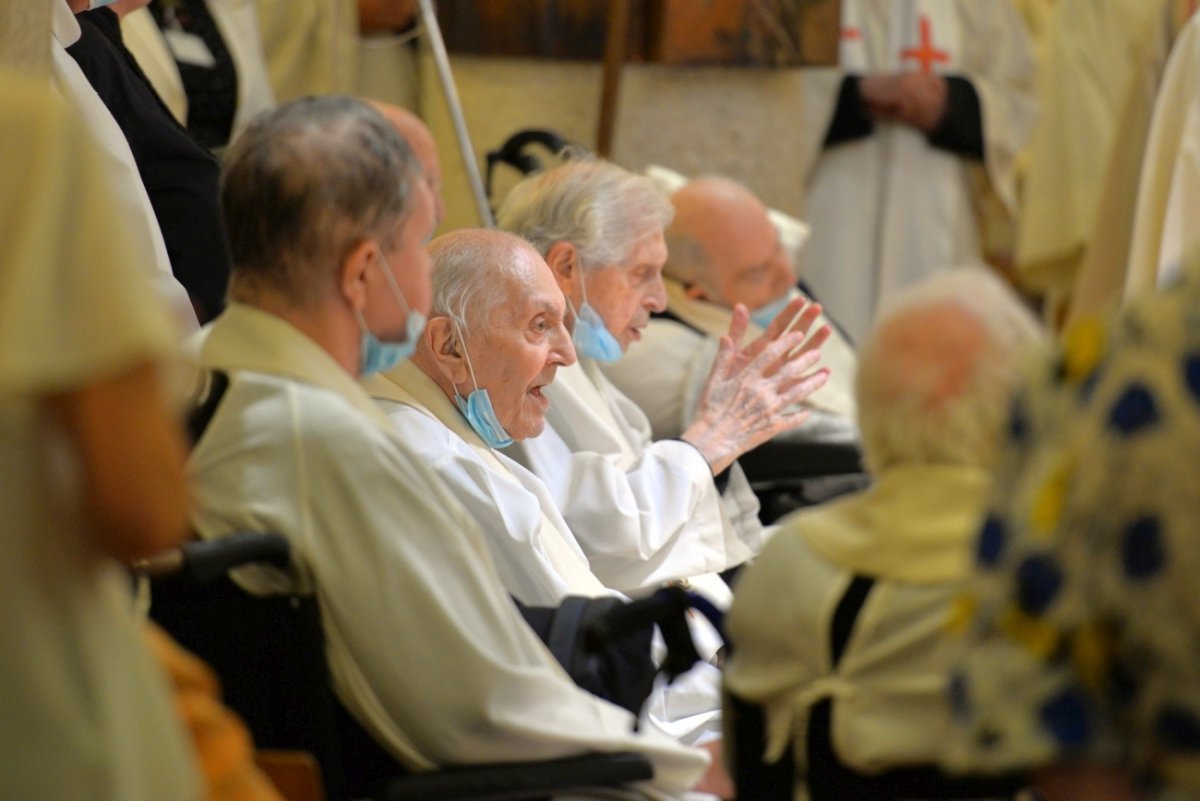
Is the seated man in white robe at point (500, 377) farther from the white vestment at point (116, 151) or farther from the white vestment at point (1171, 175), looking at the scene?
the white vestment at point (1171, 175)

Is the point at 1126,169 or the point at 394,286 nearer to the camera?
the point at 394,286

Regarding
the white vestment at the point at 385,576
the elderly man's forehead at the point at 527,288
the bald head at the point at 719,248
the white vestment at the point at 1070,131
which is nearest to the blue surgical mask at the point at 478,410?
the elderly man's forehead at the point at 527,288

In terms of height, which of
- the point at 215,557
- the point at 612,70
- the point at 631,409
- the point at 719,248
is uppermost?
the point at 215,557

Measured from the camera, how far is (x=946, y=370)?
6.38 ft

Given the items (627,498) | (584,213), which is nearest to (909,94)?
(584,213)

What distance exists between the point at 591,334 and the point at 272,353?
1841mm

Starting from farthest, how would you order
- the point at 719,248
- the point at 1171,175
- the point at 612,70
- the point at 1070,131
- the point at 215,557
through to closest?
the point at 1070,131 → the point at 612,70 → the point at 1171,175 → the point at 719,248 → the point at 215,557

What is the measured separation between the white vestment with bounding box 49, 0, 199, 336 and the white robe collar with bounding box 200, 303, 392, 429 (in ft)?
3.57

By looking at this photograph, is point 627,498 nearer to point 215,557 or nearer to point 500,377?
point 500,377

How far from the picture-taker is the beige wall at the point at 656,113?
6.58m

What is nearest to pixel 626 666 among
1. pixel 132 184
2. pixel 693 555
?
pixel 693 555

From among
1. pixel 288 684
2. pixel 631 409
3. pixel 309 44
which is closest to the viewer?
pixel 288 684

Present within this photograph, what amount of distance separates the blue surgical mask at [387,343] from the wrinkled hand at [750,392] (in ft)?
4.94

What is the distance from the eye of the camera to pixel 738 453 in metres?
4.06
